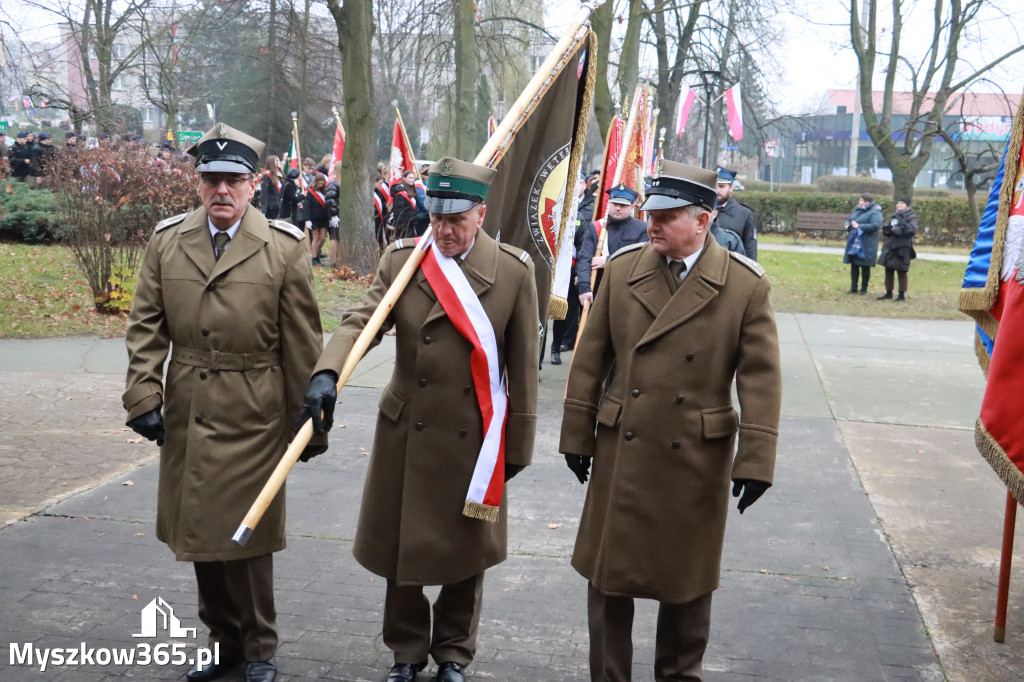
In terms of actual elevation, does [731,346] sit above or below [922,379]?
above

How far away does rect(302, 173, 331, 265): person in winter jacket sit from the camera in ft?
64.8

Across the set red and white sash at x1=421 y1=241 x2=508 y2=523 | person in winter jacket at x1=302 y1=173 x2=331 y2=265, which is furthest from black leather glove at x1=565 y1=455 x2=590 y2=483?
person in winter jacket at x1=302 y1=173 x2=331 y2=265

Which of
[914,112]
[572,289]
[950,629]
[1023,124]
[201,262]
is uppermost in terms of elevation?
[914,112]

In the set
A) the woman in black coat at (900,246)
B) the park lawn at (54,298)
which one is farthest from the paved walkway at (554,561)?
the woman in black coat at (900,246)

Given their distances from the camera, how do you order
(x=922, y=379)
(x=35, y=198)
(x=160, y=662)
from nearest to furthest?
1. (x=160, y=662)
2. (x=922, y=379)
3. (x=35, y=198)

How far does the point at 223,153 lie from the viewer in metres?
3.88

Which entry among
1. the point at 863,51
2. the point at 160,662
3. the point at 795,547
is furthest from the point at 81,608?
the point at 863,51

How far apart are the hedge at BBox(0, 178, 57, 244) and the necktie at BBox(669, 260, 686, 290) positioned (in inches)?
668

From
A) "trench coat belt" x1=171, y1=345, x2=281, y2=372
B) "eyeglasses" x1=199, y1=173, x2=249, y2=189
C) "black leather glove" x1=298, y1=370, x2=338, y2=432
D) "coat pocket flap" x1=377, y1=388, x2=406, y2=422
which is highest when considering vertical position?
"eyeglasses" x1=199, y1=173, x2=249, y2=189

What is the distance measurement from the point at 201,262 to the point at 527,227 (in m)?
1.76

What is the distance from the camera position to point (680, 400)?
3.71 meters

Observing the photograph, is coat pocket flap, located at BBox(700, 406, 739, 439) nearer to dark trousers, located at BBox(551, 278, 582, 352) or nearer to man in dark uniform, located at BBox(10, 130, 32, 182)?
dark trousers, located at BBox(551, 278, 582, 352)

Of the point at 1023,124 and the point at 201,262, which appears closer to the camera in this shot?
the point at 201,262

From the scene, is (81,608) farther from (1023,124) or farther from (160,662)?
(1023,124)
